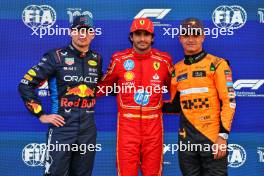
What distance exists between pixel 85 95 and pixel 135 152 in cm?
62

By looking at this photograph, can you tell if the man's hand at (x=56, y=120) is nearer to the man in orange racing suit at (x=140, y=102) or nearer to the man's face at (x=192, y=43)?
the man in orange racing suit at (x=140, y=102)

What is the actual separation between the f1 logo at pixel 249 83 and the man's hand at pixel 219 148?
1.21m

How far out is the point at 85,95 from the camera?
3014 mm

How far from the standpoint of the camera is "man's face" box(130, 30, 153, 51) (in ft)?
10.0

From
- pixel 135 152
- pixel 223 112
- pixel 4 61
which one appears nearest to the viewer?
pixel 223 112

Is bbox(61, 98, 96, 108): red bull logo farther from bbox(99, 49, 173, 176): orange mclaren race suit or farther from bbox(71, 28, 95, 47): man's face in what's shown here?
bbox(71, 28, 95, 47): man's face

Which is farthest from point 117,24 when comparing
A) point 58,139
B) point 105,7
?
point 58,139

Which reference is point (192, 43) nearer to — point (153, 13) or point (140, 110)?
point (140, 110)

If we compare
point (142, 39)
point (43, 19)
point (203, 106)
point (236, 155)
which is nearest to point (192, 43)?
point (142, 39)

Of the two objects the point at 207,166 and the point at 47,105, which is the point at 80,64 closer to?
the point at 47,105

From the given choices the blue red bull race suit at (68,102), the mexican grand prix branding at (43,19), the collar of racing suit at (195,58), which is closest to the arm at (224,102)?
the collar of racing suit at (195,58)

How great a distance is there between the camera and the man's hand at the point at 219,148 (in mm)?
2786

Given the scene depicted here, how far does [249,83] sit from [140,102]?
4.62 feet

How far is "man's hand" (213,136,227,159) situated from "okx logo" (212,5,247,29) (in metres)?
1.51
